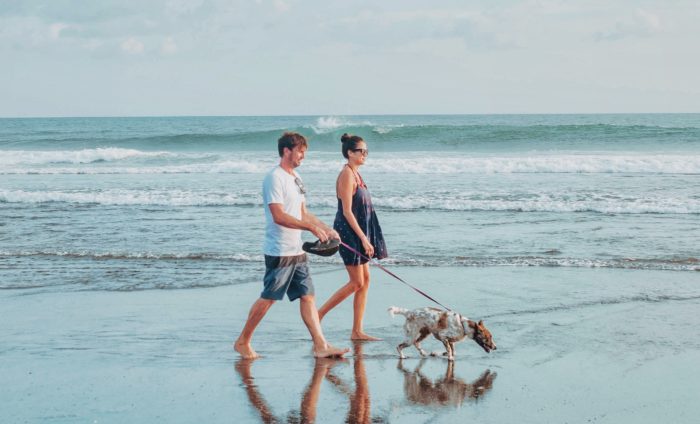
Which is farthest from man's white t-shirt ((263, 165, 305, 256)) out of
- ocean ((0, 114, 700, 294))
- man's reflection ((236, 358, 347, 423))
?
ocean ((0, 114, 700, 294))

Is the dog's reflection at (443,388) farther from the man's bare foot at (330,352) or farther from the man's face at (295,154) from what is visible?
the man's face at (295,154)

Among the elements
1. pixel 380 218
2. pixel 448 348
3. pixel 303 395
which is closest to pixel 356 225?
pixel 448 348

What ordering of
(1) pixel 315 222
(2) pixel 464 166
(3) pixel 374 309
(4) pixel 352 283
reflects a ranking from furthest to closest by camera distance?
(2) pixel 464 166, (3) pixel 374 309, (4) pixel 352 283, (1) pixel 315 222

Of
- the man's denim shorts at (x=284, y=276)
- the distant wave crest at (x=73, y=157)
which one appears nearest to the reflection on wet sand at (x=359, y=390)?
the man's denim shorts at (x=284, y=276)

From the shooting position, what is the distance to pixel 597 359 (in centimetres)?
555

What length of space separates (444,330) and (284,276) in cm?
124

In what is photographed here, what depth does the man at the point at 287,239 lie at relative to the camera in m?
5.32

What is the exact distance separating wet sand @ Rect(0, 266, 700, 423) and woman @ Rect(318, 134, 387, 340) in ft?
1.18

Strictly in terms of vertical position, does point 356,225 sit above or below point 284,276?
above

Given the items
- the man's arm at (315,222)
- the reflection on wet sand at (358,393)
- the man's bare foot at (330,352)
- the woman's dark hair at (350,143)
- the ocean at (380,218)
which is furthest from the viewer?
the ocean at (380,218)

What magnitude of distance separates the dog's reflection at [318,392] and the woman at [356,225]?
61cm

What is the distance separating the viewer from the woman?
596cm

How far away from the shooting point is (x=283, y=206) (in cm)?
535

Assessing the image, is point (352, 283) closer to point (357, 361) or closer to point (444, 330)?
point (357, 361)
